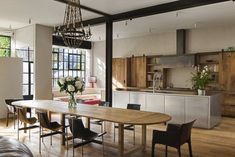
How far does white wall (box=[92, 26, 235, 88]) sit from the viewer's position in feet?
25.0

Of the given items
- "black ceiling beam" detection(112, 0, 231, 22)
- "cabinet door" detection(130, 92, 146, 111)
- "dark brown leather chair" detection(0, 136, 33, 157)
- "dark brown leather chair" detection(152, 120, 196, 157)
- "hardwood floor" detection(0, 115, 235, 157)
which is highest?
"black ceiling beam" detection(112, 0, 231, 22)

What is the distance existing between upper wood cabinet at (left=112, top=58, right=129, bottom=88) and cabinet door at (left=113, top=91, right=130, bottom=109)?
8.78 ft

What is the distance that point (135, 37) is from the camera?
32.2 ft

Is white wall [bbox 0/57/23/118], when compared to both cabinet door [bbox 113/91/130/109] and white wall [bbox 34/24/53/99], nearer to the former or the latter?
white wall [bbox 34/24/53/99]

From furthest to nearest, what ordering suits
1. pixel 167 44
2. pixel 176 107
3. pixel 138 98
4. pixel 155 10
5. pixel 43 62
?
pixel 167 44 → pixel 43 62 → pixel 138 98 → pixel 176 107 → pixel 155 10

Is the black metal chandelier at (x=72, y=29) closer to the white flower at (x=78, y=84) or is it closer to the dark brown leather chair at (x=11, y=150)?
the white flower at (x=78, y=84)

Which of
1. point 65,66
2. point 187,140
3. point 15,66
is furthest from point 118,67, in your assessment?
point 187,140

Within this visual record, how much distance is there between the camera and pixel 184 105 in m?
5.74

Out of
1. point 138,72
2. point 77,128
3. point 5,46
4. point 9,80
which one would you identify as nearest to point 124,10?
point 77,128

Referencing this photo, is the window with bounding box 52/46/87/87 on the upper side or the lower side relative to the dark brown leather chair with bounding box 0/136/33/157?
upper

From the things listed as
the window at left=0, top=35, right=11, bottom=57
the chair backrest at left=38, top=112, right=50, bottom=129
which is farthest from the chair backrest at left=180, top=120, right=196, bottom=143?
the window at left=0, top=35, right=11, bottom=57

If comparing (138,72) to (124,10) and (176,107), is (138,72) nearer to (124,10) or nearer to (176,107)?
(176,107)

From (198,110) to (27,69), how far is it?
245 inches

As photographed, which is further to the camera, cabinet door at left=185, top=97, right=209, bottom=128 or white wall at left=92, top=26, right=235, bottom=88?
white wall at left=92, top=26, right=235, bottom=88
